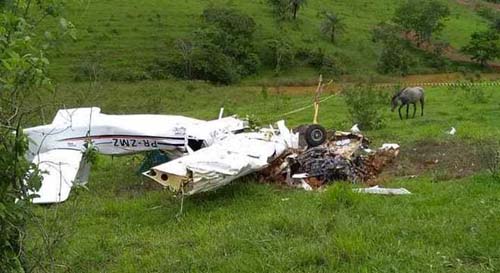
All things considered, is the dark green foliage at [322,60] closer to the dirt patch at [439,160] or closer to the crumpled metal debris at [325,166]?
the dirt patch at [439,160]

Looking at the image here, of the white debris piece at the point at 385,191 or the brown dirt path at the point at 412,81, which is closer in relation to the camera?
the white debris piece at the point at 385,191

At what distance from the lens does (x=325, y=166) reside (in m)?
11.2

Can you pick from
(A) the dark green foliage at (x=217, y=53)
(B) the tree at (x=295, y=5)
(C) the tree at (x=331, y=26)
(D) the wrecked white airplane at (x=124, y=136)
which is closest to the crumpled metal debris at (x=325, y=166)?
(D) the wrecked white airplane at (x=124, y=136)

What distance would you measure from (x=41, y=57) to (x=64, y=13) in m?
0.60

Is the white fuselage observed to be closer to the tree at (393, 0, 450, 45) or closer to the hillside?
the hillside

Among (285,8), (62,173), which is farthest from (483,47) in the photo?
(62,173)

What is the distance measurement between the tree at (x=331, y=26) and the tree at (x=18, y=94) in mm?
52562

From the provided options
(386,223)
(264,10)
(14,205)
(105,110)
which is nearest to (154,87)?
(105,110)

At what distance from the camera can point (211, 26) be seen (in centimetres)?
5166

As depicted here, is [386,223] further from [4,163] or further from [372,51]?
[372,51]

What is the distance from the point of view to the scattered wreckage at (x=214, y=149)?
980cm

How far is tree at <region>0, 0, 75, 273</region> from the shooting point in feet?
12.4

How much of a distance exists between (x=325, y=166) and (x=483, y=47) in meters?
48.0

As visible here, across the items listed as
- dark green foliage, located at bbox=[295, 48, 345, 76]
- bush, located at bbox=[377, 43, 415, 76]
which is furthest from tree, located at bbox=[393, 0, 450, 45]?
dark green foliage, located at bbox=[295, 48, 345, 76]
